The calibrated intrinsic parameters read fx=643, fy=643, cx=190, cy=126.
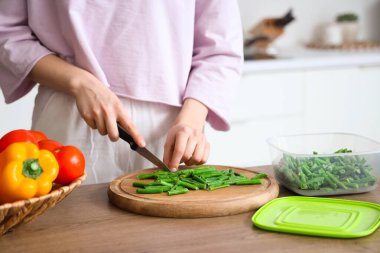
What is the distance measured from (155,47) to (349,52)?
210 cm

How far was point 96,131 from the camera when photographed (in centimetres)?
146

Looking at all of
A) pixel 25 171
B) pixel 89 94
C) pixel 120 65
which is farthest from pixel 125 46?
pixel 25 171

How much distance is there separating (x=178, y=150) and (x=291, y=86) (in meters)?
1.82

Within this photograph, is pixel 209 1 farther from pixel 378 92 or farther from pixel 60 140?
pixel 378 92

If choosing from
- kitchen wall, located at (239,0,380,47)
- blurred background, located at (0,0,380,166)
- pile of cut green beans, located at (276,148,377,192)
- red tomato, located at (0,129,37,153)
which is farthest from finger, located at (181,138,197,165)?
kitchen wall, located at (239,0,380,47)

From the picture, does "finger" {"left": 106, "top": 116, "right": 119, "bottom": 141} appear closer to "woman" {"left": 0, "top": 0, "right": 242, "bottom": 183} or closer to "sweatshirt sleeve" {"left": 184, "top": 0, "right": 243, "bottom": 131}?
"woman" {"left": 0, "top": 0, "right": 242, "bottom": 183}

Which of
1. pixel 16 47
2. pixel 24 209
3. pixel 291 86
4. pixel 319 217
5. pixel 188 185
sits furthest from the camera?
pixel 291 86

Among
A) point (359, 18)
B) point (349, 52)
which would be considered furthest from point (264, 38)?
point (359, 18)

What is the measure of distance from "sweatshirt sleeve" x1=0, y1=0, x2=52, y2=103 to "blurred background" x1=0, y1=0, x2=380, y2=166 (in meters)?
1.12

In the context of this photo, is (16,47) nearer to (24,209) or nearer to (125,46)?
(125,46)

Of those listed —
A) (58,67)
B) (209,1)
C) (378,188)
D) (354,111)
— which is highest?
(209,1)

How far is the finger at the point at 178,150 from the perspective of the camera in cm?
127

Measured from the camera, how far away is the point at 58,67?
1.37 meters

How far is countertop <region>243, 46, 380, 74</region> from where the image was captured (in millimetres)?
2893
